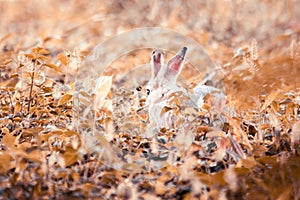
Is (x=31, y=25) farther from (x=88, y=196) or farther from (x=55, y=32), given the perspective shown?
(x=88, y=196)

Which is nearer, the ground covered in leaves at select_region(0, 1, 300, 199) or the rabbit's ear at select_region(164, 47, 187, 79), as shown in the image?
the ground covered in leaves at select_region(0, 1, 300, 199)

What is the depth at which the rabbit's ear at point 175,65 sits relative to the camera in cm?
156

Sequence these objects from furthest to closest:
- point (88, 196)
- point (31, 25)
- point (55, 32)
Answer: point (31, 25)
point (55, 32)
point (88, 196)

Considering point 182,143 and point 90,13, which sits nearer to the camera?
point 182,143

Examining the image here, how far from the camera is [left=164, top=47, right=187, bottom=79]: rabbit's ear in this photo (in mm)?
1561

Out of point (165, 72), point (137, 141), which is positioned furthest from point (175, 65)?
point (137, 141)

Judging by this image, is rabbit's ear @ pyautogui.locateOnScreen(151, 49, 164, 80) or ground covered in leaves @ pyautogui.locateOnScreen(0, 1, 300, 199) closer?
ground covered in leaves @ pyautogui.locateOnScreen(0, 1, 300, 199)

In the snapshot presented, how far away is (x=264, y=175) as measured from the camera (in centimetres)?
128

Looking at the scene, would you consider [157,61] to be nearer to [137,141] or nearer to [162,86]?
[162,86]

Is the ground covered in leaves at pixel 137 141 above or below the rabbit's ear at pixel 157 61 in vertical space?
below

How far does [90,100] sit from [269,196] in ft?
1.57

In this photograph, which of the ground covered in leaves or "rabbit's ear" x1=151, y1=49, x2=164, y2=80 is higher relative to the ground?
"rabbit's ear" x1=151, y1=49, x2=164, y2=80

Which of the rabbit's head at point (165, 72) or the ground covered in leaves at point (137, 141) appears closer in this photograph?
the ground covered in leaves at point (137, 141)

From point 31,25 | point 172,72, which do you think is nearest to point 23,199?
point 172,72
